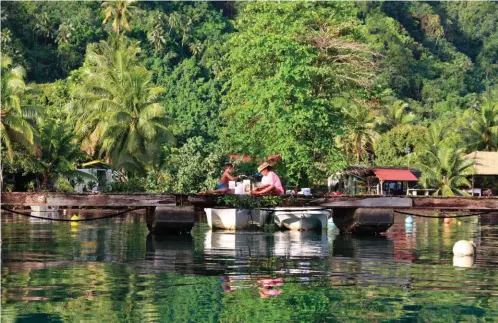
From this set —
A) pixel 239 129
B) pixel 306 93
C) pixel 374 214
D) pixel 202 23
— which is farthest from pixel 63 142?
pixel 202 23

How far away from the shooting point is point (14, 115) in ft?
166

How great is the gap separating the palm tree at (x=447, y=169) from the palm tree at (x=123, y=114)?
903 inches

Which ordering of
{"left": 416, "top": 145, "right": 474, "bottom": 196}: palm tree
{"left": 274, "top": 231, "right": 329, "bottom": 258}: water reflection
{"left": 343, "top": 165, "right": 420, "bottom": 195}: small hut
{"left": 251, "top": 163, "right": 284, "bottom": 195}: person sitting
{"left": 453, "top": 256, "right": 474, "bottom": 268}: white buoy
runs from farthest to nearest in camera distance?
{"left": 343, "top": 165, "right": 420, "bottom": 195}: small hut
{"left": 416, "top": 145, "right": 474, "bottom": 196}: palm tree
{"left": 251, "top": 163, "right": 284, "bottom": 195}: person sitting
{"left": 274, "top": 231, "right": 329, "bottom": 258}: water reflection
{"left": 453, "top": 256, "right": 474, "bottom": 268}: white buoy

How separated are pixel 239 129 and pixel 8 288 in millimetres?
28425

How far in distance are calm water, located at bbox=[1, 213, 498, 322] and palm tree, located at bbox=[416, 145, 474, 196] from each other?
44269mm

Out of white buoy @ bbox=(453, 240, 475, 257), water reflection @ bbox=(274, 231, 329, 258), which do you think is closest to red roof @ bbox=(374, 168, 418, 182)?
water reflection @ bbox=(274, 231, 329, 258)

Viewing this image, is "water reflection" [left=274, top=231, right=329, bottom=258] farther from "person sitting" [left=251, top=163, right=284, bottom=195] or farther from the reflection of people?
the reflection of people

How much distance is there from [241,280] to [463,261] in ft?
20.4

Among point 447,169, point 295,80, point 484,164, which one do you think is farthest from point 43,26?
point 295,80

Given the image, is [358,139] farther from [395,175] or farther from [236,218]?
[236,218]

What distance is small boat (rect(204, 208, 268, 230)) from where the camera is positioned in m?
31.3

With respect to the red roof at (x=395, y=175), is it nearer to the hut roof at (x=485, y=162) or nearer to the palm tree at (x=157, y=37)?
the hut roof at (x=485, y=162)

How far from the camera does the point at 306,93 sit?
40812 millimetres

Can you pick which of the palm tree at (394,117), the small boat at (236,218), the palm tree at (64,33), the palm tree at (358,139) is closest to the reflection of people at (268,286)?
the small boat at (236,218)
